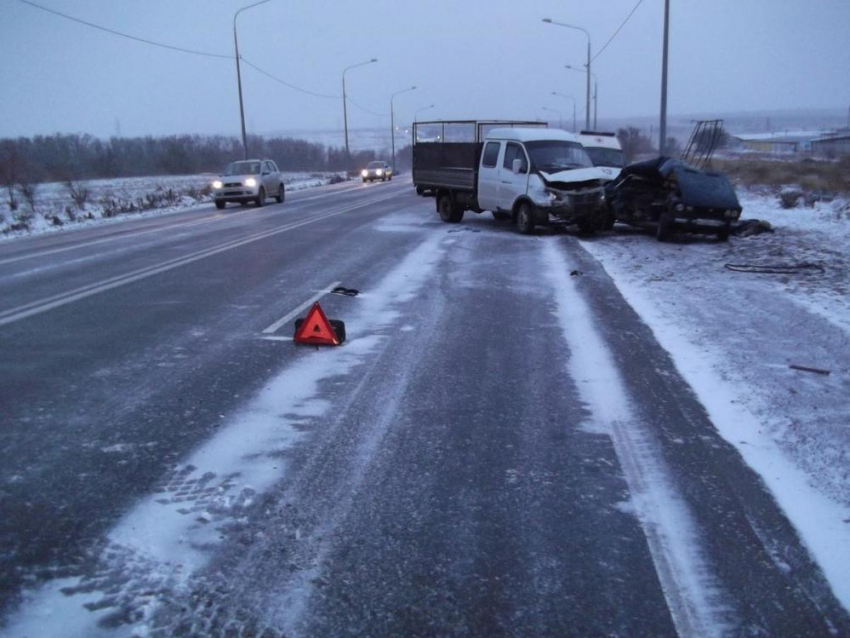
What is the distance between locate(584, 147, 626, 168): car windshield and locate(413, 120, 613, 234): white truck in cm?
303

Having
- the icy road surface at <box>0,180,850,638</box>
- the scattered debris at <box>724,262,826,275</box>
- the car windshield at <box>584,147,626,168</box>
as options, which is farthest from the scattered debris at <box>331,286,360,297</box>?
the car windshield at <box>584,147,626,168</box>

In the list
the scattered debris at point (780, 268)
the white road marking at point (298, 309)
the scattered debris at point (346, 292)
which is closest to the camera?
the white road marking at point (298, 309)

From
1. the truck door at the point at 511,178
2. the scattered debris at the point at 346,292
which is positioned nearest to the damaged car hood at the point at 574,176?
the truck door at the point at 511,178

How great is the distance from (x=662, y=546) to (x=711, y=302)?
6343 mm

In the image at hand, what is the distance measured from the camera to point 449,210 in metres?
20.0

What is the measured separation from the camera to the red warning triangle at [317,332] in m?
7.15

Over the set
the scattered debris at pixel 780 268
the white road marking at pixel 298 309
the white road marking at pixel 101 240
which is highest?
the white road marking at pixel 101 240

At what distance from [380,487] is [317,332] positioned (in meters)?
3.24

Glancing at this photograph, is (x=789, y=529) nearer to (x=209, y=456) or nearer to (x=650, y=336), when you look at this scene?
(x=209, y=456)

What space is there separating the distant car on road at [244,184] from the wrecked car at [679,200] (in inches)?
672

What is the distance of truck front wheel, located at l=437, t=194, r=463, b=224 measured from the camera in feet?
64.8

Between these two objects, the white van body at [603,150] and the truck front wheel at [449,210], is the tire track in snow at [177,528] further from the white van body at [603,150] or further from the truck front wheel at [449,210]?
the white van body at [603,150]

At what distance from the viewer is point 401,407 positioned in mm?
5445

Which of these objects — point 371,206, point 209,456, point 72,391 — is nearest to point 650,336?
point 209,456
